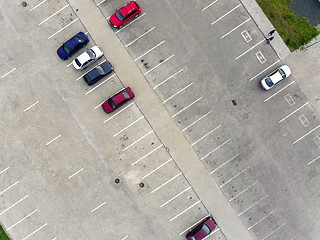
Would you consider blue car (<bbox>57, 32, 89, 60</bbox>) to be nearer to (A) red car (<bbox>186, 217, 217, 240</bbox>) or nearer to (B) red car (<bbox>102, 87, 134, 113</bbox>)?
(B) red car (<bbox>102, 87, 134, 113</bbox>)

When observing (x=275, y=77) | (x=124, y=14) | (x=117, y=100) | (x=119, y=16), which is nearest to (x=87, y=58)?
(x=117, y=100)

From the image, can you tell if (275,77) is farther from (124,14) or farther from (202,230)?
(202,230)

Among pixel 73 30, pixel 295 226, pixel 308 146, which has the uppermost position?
pixel 73 30

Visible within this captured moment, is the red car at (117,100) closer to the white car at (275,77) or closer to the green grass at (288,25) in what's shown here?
the white car at (275,77)

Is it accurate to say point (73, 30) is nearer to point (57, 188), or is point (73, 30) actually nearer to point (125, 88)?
point (125, 88)

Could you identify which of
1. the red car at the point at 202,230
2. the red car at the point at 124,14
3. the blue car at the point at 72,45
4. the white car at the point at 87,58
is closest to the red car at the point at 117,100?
the white car at the point at 87,58

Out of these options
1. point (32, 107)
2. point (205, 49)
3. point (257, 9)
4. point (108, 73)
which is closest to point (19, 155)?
point (32, 107)
